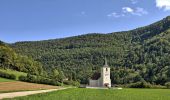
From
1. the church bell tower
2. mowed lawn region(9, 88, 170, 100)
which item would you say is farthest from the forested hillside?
mowed lawn region(9, 88, 170, 100)

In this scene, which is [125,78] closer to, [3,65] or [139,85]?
[3,65]

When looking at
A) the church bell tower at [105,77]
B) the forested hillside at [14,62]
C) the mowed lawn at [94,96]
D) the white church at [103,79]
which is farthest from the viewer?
the white church at [103,79]

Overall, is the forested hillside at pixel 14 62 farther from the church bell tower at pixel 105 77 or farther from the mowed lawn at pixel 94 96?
the mowed lawn at pixel 94 96

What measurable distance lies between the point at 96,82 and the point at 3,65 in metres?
33.0

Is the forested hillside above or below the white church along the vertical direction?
above

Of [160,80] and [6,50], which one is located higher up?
[6,50]

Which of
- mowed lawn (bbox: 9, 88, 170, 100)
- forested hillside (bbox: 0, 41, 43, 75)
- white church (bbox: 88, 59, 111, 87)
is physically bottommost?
mowed lawn (bbox: 9, 88, 170, 100)

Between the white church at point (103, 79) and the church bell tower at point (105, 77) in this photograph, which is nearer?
the church bell tower at point (105, 77)

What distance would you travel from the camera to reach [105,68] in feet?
457

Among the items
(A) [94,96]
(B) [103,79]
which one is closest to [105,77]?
(B) [103,79]

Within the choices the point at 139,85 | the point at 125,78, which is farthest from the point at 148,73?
the point at 139,85

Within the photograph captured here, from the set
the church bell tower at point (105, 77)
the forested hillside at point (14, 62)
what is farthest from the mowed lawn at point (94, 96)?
the forested hillside at point (14, 62)

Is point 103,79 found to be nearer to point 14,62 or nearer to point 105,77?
A: point 105,77

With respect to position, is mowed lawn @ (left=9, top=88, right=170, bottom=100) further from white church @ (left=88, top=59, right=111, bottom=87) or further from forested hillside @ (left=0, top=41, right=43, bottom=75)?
forested hillside @ (left=0, top=41, right=43, bottom=75)
